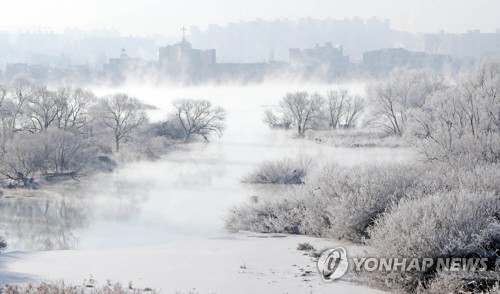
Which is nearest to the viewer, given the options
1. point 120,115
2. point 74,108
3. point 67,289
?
point 67,289

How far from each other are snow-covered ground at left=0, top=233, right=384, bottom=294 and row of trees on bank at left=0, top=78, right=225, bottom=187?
11024 millimetres

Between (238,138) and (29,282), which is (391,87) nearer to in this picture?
(238,138)

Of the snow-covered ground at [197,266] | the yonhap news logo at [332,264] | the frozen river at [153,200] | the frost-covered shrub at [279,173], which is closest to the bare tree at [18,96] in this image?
the frozen river at [153,200]

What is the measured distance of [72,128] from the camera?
29.5 metres

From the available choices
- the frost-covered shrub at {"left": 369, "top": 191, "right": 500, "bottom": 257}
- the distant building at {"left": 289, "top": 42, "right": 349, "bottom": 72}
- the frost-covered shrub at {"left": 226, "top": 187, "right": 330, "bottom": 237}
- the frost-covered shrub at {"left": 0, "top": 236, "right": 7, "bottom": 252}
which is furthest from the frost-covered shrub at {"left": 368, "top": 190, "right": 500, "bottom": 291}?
the distant building at {"left": 289, "top": 42, "right": 349, "bottom": 72}

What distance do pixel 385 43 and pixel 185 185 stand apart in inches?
3425

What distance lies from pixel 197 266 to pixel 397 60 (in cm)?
6935

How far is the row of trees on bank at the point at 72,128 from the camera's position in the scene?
2278cm

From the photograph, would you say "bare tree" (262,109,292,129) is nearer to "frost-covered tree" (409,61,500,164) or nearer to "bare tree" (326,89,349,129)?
"bare tree" (326,89,349,129)

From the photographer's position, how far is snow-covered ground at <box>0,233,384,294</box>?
28.5 ft

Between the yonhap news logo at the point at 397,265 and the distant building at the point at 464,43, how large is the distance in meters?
74.8

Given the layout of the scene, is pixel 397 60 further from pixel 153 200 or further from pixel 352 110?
pixel 153 200

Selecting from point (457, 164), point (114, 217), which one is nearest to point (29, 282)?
point (114, 217)

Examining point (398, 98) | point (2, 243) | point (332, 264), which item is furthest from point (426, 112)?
point (332, 264)
